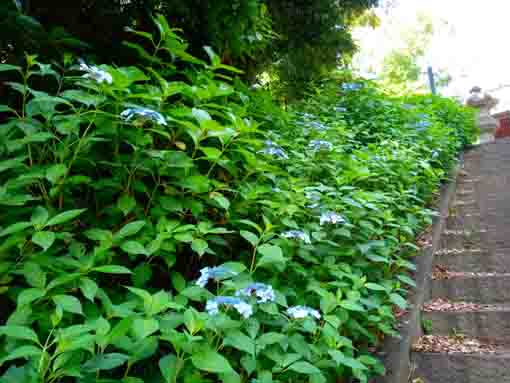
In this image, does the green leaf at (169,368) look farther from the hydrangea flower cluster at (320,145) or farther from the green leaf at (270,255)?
the hydrangea flower cluster at (320,145)

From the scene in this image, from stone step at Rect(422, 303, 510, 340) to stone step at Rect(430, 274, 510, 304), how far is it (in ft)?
0.41

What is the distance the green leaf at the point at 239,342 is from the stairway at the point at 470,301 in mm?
1027

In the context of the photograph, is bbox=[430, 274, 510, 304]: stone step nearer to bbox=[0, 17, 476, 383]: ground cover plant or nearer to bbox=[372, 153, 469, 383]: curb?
bbox=[372, 153, 469, 383]: curb

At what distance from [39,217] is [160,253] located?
1.23 feet

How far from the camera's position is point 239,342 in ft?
3.27

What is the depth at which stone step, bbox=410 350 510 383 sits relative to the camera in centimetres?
161

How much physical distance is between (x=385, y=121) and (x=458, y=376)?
3137 mm

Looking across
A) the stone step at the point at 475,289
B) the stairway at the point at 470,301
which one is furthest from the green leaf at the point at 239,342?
the stone step at the point at 475,289

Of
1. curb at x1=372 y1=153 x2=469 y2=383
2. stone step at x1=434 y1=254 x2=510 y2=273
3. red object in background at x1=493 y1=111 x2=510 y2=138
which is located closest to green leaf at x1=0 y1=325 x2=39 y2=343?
curb at x1=372 y1=153 x2=469 y2=383

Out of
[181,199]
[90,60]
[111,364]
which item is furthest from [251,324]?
[90,60]

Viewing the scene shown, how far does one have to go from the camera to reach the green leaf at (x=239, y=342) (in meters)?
0.98

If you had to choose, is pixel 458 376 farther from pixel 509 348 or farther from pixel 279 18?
pixel 279 18

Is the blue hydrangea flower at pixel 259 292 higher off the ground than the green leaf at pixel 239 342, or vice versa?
the blue hydrangea flower at pixel 259 292

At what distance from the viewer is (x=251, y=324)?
3.65 feet
